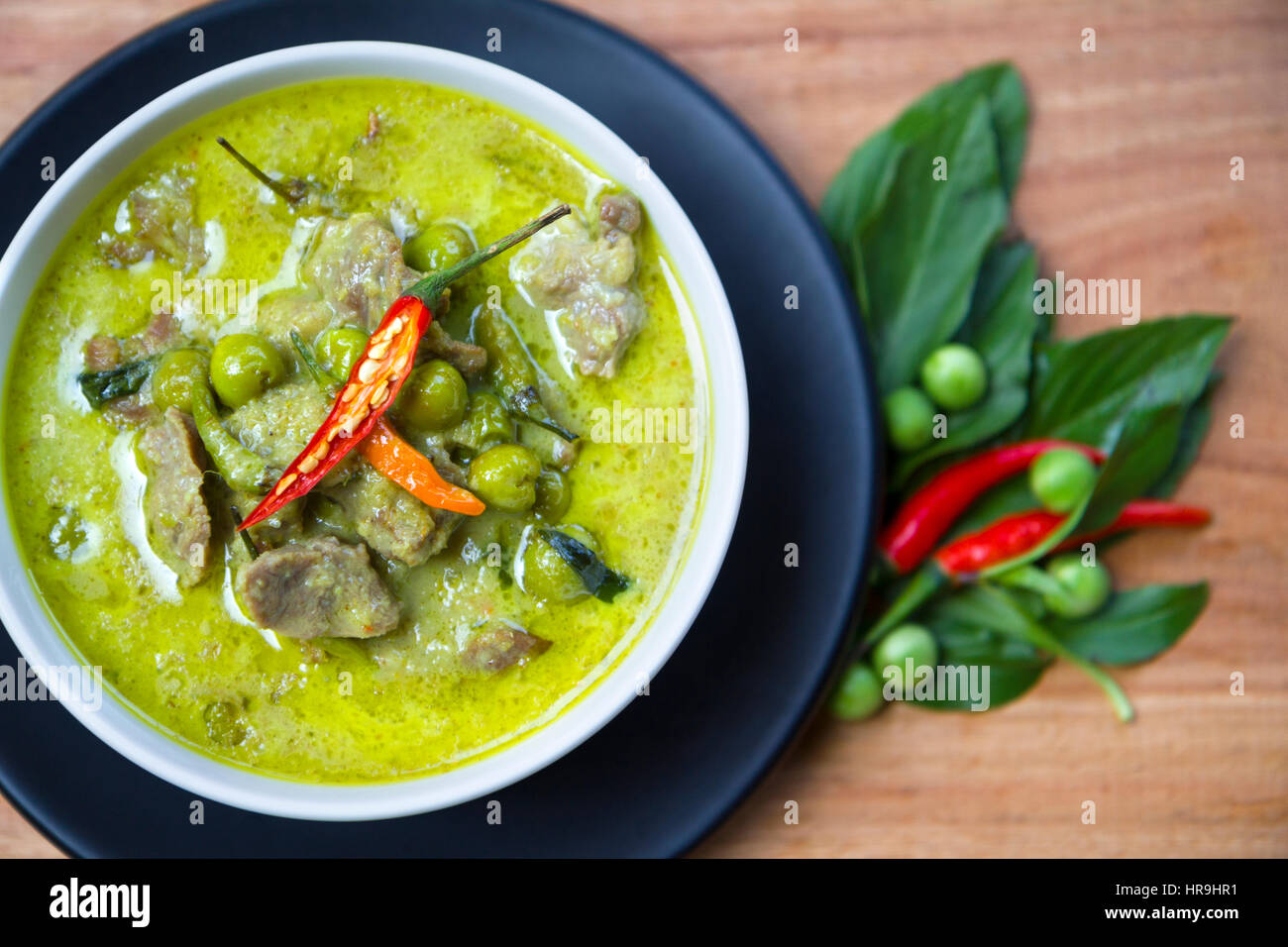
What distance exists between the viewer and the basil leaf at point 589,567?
8.91ft

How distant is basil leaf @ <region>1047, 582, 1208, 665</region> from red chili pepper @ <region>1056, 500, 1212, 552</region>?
211 mm

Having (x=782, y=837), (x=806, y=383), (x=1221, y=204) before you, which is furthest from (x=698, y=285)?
(x=1221, y=204)

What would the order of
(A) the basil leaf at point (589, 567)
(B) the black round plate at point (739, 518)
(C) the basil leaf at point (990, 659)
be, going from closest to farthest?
1. (A) the basil leaf at point (589, 567)
2. (B) the black round plate at point (739, 518)
3. (C) the basil leaf at point (990, 659)

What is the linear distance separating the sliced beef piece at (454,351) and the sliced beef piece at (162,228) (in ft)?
2.36

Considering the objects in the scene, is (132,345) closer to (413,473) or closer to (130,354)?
(130,354)

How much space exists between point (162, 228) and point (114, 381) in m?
0.44

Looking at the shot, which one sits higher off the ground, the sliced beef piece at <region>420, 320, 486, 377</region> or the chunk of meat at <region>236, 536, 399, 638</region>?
the sliced beef piece at <region>420, 320, 486, 377</region>

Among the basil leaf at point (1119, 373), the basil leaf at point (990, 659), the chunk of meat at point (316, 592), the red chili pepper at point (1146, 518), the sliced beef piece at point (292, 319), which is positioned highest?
the sliced beef piece at point (292, 319)

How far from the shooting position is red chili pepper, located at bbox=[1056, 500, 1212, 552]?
132 inches

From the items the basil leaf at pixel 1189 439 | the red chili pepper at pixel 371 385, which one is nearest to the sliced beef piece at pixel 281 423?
the red chili pepper at pixel 371 385

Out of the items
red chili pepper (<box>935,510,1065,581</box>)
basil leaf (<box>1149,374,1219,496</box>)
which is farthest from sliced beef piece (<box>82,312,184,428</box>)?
basil leaf (<box>1149,374,1219,496</box>)

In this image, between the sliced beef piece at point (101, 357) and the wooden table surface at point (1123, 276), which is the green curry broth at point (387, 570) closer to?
the sliced beef piece at point (101, 357)

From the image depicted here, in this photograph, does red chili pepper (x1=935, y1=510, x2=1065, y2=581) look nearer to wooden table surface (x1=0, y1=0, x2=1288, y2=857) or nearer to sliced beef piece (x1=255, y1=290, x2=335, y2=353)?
wooden table surface (x1=0, y1=0, x2=1288, y2=857)

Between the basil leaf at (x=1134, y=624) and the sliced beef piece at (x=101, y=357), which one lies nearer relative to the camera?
the sliced beef piece at (x=101, y=357)
